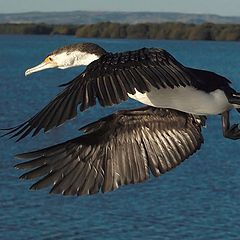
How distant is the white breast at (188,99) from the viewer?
535cm

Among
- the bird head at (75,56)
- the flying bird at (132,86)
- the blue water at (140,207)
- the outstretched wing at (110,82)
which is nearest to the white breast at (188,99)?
the flying bird at (132,86)

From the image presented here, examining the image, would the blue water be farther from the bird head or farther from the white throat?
the white throat

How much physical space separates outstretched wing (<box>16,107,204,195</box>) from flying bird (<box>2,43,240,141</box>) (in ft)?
1.40

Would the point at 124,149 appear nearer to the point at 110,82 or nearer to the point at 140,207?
the point at 110,82

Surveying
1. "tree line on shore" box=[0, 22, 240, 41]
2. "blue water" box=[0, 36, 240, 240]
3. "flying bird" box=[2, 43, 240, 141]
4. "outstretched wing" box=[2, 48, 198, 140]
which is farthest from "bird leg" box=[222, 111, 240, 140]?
"tree line on shore" box=[0, 22, 240, 41]

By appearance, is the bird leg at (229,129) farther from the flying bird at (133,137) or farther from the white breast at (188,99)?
the white breast at (188,99)

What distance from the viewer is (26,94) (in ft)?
129

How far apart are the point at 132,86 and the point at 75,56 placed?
4.05 ft

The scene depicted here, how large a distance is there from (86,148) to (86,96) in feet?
5.70

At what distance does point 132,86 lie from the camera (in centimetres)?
461

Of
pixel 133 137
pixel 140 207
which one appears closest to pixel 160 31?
pixel 140 207

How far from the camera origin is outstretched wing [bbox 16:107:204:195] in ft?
20.1

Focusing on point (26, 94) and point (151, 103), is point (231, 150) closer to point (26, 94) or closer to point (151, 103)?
point (26, 94)

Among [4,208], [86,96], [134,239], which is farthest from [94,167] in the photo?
[4,208]
